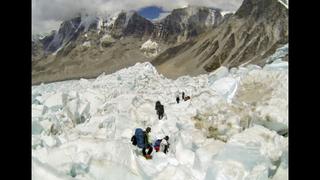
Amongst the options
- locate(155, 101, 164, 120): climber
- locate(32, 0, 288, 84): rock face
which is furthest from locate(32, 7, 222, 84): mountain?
locate(155, 101, 164, 120): climber

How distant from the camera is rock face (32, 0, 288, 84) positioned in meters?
5.79

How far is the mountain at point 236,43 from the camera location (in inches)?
229

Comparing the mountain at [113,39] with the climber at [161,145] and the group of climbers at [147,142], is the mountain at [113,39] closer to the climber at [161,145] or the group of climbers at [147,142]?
the group of climbers at [147,142]

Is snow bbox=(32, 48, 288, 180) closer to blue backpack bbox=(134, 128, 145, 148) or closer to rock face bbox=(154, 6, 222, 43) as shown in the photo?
blue backpack bbox=(134, 128, 145, 148)

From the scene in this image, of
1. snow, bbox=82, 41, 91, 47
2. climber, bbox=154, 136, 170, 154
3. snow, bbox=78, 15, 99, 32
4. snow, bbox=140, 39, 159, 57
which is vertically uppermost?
snow, bbox=78, 15, 99, 32

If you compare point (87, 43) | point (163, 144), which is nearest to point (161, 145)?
point (163, 144)

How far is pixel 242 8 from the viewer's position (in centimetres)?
582

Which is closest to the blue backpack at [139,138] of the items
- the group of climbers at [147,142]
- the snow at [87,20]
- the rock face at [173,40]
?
the group of climbers at [147,142]

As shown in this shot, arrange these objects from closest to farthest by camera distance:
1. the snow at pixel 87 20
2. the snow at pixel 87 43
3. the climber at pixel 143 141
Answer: the climber at pixel 143 141, the snow at pixel 87 20, the snow at pixel 87 43

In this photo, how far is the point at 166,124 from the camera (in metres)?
5.71

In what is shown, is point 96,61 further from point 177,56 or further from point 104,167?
point 104,167

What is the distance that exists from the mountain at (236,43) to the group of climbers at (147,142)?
0.65 m

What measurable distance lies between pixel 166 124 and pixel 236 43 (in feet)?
3.29
